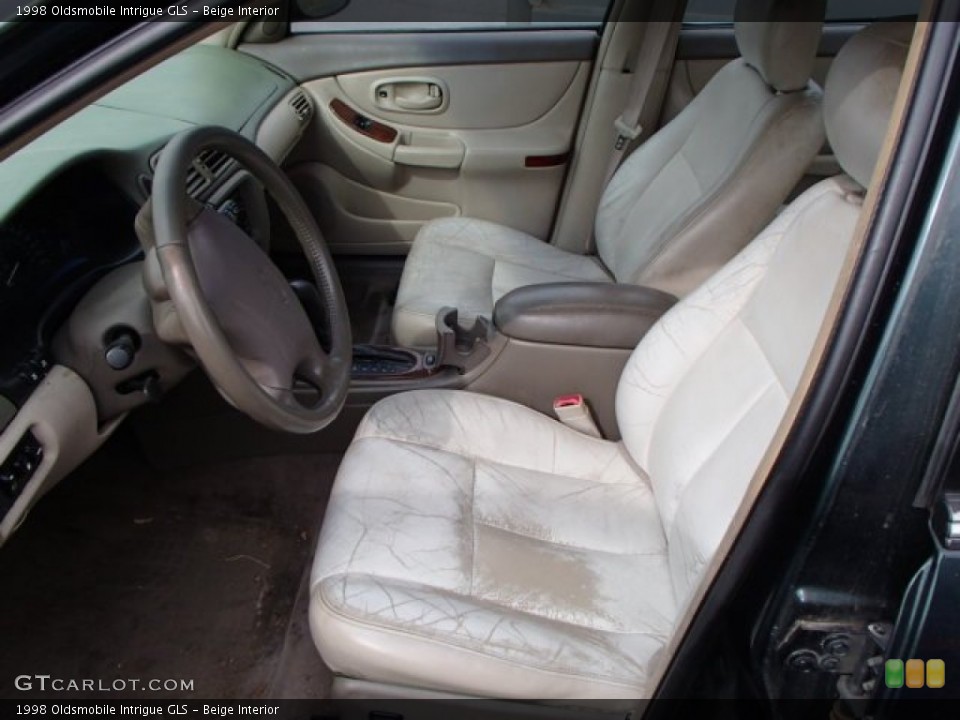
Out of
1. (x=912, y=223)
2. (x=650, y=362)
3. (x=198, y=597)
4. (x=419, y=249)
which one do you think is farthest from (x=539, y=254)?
(x=912, y=223)

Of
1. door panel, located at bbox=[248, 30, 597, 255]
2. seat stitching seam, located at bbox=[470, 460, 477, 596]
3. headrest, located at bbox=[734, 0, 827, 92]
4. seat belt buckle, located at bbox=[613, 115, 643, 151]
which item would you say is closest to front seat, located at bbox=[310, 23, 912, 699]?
seat stitching seam, located at bbox=[470, 460, 477, 596]

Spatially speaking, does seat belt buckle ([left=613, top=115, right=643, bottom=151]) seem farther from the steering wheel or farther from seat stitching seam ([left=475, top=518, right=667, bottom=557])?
seat stitching seam ([left=475, top=518, right=667, bottom=557])

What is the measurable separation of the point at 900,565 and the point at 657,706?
1.14 feet

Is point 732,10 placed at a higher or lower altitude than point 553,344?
higher

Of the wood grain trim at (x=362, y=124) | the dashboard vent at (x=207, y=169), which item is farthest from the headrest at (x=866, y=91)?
the wood grain trim at (x=362, y=124)

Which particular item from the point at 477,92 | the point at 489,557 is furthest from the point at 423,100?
the point at 489,557

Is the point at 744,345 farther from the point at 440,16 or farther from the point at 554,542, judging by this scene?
the point at 440,16

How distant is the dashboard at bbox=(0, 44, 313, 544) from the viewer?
1.22 m

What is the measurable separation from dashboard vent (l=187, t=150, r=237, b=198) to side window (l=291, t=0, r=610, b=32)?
0.99 meters

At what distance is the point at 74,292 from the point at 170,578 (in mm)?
721

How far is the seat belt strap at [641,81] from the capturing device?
2.33 m

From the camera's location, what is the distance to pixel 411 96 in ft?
8.42

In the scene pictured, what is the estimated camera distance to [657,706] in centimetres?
105

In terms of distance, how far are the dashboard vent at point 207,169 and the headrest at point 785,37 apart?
1108 mm
